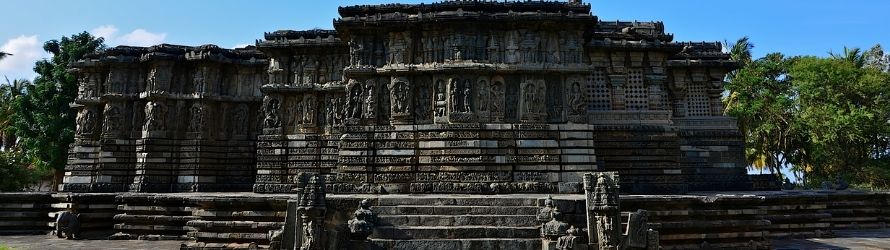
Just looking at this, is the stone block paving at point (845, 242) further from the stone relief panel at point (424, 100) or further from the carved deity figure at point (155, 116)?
the carved deity figure at point (155, 116)

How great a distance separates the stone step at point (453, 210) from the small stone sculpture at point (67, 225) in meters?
10.3

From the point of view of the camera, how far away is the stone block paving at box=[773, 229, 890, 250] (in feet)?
46.0

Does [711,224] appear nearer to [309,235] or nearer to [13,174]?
[309,235]

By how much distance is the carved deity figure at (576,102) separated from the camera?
1706cm

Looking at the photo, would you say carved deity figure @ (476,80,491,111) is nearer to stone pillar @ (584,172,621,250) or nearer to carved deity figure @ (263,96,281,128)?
stone pillar @ (584,172,621,250)

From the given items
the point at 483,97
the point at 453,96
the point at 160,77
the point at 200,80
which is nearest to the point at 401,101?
the point at 453,96

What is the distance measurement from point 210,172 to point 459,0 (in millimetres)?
13944

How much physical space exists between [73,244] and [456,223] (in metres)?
11.0

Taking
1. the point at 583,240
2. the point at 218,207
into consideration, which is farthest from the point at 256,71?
the point at 583,240

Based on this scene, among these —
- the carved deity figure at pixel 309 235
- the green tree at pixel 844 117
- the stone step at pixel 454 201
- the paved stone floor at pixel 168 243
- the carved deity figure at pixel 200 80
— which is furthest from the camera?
Answer: the green tree at pixel 844 117

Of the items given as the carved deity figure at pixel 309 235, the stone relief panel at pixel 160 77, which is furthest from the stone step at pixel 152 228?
the stone relief panel at pixel 160 77

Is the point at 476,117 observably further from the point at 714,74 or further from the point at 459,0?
the point at 714,74

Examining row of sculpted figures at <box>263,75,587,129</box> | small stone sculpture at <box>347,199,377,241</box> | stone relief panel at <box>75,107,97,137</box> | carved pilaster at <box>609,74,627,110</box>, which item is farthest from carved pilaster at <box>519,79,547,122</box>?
stone relief panel at <box>75,107,97,137</box>

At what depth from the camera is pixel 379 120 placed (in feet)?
57.3
